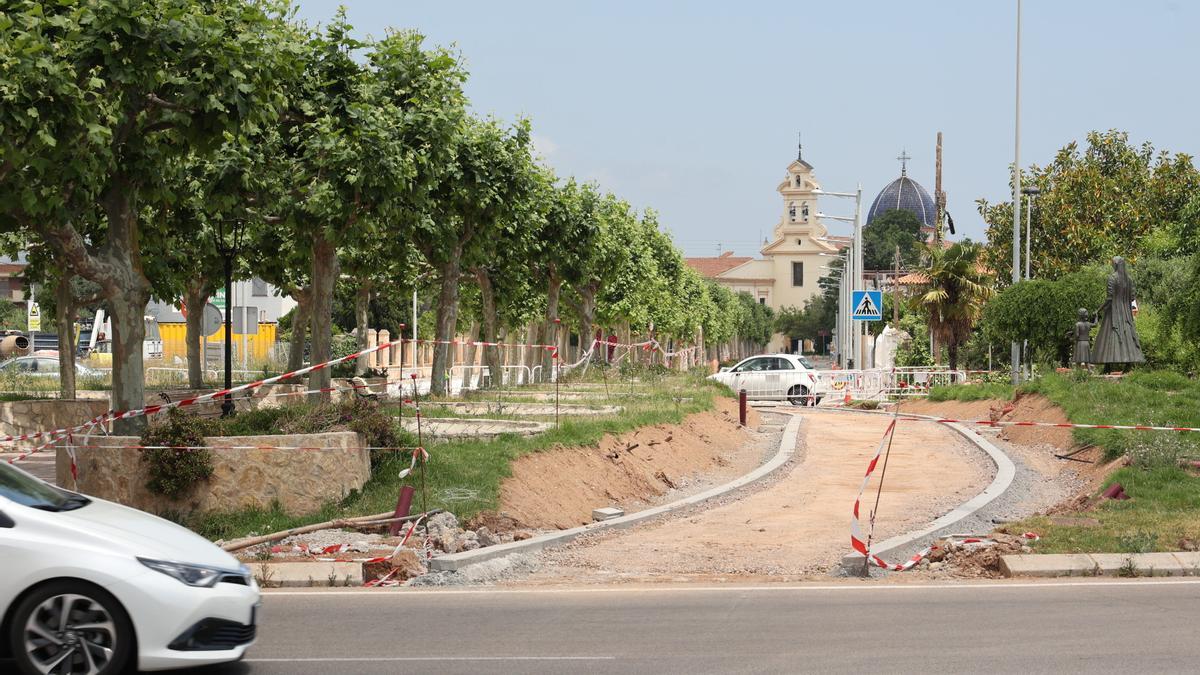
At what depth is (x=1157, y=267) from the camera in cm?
4541

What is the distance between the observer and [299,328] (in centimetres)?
3203

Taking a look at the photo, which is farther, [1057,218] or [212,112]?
[1057,218]

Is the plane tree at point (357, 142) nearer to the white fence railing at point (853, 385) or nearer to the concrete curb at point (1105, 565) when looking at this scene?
the concrete curb at point (1105, 565)

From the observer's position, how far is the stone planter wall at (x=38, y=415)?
2216 cm

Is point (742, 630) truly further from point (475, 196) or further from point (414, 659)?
point (475, 196)

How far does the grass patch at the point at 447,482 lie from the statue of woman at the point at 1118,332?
12751mm

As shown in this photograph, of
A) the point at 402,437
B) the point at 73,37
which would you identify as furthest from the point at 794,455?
the point at 73,37

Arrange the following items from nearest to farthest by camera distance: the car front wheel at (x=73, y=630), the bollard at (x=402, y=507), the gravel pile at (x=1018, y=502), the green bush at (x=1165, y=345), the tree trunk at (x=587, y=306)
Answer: the car front wheel at (x=73, y=630) < the bollard at (x=402, y=507) < the gravel pile at (x=1018, y=502) < the green bush at (x=1165, y=345) < the tree trunk at (x=587, y=306)

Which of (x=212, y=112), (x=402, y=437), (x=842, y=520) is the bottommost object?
(x=842, y=520)

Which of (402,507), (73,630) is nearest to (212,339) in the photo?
(402,507)

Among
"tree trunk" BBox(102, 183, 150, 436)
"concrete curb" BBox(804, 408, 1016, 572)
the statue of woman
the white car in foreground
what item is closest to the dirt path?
"concrete curb" BBox(804, 408, 1016, 572)

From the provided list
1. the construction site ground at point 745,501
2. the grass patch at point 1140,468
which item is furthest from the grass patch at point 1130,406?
the construction site ground at point 745,501

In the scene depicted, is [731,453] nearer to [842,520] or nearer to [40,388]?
[842,520]

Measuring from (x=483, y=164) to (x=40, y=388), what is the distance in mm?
12708
